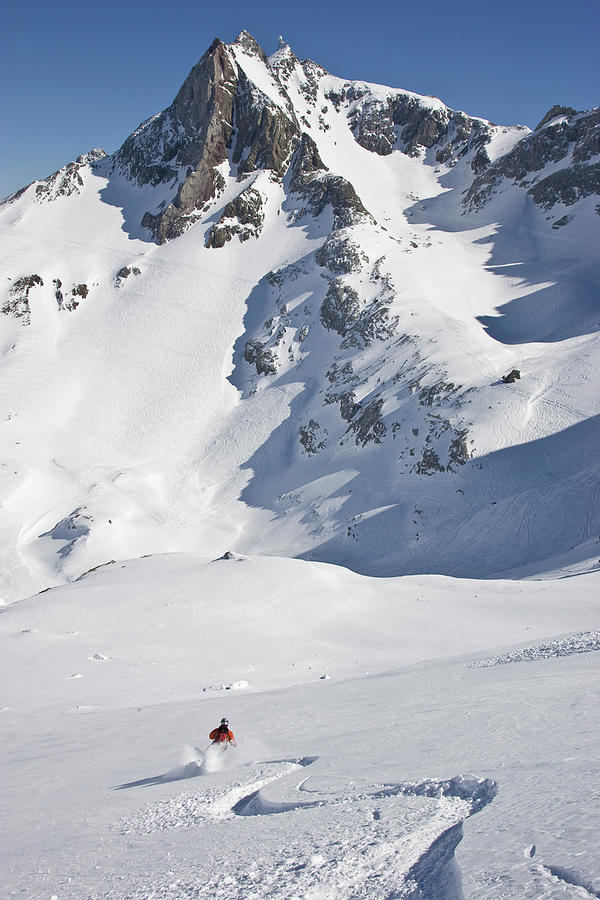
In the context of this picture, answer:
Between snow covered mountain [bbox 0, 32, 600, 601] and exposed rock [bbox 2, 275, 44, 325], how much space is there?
1.46 feet

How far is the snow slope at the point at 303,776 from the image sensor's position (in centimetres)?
450

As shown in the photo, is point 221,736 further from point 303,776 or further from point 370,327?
point 370,327

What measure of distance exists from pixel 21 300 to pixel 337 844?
90.4m

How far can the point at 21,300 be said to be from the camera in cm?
8325

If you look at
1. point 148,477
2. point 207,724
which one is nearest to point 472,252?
point 148,477

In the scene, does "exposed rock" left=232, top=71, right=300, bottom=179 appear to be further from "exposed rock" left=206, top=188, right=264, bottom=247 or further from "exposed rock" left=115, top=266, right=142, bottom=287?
"exposed rock" left=115, top=266, right=142, bottom=287

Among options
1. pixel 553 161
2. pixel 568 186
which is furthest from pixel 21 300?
pixel 553 161

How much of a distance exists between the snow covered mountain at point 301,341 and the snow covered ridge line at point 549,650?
729 inches

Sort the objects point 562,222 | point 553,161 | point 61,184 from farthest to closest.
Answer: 1. point 61,184
2. point 553,161
3. point 562,222

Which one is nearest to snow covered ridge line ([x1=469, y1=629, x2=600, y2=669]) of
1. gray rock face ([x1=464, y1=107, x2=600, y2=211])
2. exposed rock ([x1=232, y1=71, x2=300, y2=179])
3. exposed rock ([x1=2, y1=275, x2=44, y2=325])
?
exposed rock ([x1=2, y1=275, x2=44, y2=325])

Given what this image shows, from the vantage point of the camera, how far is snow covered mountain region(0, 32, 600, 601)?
161 ft

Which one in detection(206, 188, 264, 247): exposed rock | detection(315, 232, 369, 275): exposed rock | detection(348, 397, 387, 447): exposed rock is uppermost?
detection(206, 188, 264, 247): exposed rock

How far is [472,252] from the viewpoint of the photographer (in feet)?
303

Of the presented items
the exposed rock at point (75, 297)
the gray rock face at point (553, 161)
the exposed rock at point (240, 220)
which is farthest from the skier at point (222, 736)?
the gray rock face at point (553, 161)
